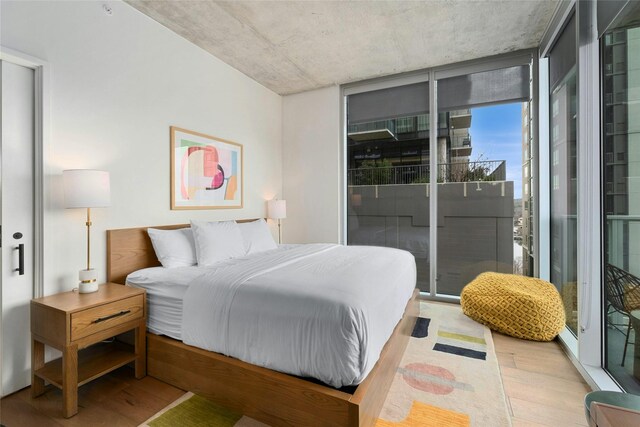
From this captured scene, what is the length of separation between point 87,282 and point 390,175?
336 centimetres

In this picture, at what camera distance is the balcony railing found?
3574 millimetres

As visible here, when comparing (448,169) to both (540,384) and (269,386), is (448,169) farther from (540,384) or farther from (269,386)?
(269,386)

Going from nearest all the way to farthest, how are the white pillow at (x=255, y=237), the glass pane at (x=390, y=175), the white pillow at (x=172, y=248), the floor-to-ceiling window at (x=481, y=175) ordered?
the white pillow at (x=172, y=248), the white pillow at (x=255, y=237), the floor-to-ceiling window at (x=481, y=175), the glass pane at (x=390, y=175)

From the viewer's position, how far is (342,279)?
1823 millimetres

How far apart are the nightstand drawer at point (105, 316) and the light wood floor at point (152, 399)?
45cm

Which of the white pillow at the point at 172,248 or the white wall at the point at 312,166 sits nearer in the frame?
the white pillow at the point at 172,248

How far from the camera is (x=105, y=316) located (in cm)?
187

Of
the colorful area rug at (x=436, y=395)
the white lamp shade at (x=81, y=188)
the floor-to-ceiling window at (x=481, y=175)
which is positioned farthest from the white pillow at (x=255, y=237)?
the floor-to-ceiling window at (x=481, y=175)

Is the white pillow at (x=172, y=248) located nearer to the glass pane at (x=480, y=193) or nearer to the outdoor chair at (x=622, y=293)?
the glass pane at (x=480, y=193)

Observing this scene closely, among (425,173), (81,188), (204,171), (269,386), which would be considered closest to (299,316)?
(269,386)

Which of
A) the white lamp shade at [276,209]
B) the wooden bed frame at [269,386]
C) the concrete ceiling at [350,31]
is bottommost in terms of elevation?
the wooden bed frame at [269,386]

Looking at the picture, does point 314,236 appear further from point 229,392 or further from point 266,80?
point 229,392

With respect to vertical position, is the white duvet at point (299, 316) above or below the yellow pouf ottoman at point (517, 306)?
above

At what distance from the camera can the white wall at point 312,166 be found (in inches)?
169
